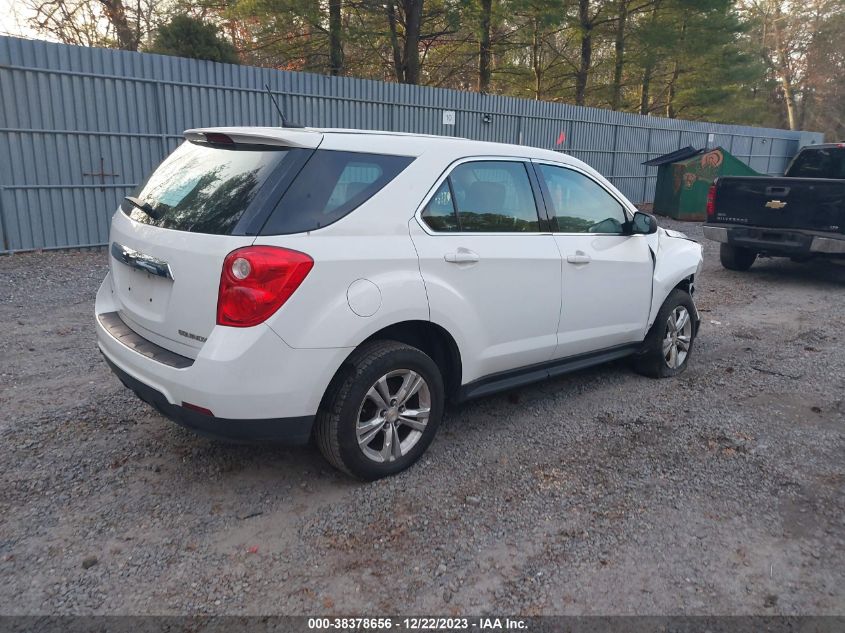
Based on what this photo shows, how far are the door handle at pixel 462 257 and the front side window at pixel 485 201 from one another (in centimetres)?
14

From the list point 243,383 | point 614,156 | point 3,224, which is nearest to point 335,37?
A: point 614,156

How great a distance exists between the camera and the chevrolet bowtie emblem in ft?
29.3

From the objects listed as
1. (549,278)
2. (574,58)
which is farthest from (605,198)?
(574,58)

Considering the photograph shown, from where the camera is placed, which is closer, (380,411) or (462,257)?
(380,411)

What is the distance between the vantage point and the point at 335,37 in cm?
1712

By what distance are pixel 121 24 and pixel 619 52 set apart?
695 inches

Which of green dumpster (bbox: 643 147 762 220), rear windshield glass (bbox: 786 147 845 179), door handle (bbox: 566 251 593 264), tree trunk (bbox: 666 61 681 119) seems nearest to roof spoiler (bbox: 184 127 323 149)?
door handle (bbox: 566 251 593 264)

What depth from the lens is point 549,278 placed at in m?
4.04

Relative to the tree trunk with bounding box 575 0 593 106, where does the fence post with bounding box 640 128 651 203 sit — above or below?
below

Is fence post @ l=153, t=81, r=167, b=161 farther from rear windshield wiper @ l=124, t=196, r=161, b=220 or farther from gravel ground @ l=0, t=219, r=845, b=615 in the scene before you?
rear windshield wiper @ l=124, t=196, r=161, b=220

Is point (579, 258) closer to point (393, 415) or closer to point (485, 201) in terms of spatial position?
point (485, 201)

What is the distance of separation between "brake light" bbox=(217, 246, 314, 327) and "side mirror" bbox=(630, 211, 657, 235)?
2.77 meters

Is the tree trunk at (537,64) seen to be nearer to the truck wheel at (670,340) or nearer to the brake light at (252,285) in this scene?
the truck wheel at (670,340)

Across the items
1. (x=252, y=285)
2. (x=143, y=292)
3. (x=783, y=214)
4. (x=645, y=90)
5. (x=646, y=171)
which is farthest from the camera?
(x=645, y=90)
